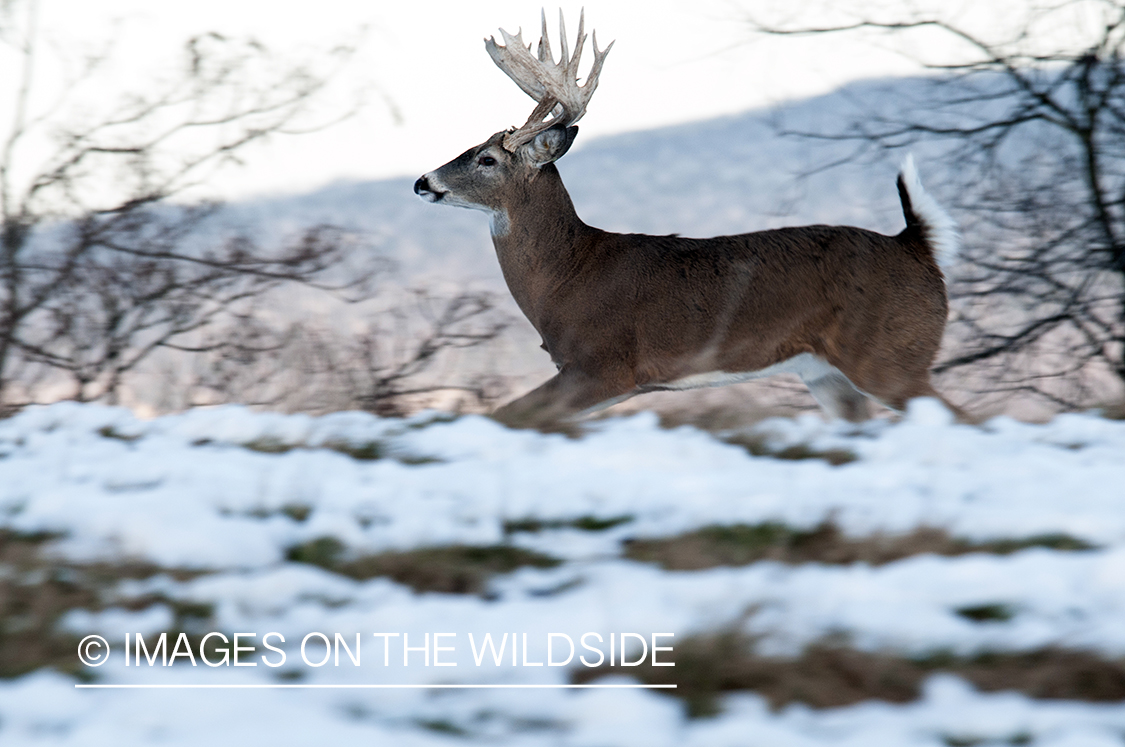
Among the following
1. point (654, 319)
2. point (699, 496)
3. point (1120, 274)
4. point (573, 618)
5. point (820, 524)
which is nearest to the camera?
point (573, 618)

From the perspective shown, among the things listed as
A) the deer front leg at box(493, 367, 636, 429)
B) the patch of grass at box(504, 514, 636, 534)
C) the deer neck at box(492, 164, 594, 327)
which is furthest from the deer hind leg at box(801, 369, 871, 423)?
the patch of grass at box(504, 514, 636, 534)

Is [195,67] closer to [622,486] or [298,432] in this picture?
[298,432]

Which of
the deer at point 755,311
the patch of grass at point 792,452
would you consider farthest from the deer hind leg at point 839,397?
the patch of grass at point 792,452

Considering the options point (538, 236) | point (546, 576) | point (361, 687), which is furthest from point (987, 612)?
point (538, 236)

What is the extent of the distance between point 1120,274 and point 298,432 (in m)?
7.73

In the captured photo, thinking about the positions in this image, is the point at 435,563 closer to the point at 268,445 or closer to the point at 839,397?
the point at 268,445

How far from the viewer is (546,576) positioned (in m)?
3.08

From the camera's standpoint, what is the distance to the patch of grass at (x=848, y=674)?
244 cm

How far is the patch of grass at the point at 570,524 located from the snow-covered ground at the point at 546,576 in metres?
0.02

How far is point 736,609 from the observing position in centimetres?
282

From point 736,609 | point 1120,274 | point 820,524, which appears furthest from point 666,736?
point 1120,274

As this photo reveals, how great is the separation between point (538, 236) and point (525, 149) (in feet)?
1.85

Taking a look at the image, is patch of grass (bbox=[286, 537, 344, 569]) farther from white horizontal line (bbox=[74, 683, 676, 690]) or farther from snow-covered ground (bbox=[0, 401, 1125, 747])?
white horizontal line (bbox=[74, 683, 676, 690])

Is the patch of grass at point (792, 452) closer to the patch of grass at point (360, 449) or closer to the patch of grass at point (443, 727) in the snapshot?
the patch of grass at point (360, 449)
